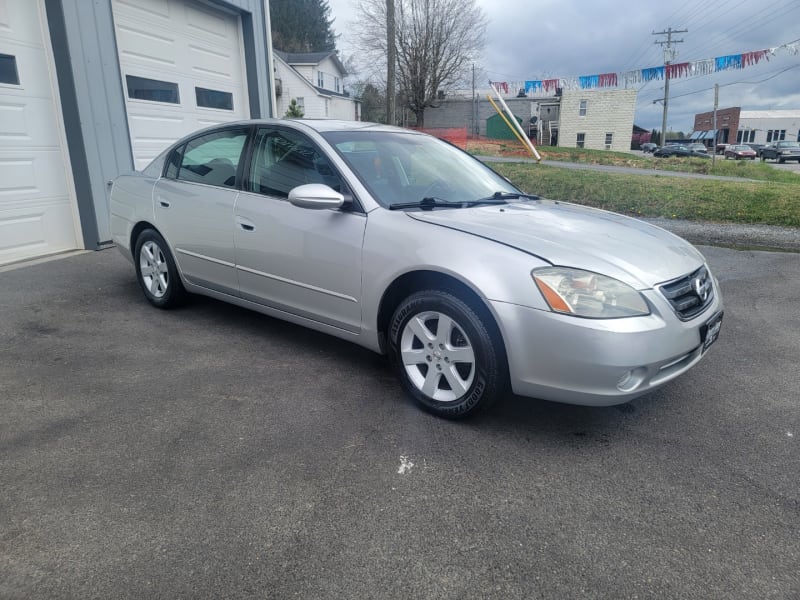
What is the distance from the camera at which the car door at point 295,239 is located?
11.1 feet

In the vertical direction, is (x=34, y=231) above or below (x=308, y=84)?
below

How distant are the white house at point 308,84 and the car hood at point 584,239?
3349cm

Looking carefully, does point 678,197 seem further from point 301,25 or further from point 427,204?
point 301,25

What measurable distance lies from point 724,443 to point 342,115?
43632 mm

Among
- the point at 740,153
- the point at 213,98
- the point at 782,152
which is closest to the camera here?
the point at 213,98

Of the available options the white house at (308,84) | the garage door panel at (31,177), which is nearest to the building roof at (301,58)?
the white house at (308,84)

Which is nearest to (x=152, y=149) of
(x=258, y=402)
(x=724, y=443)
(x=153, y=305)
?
(x=153, y=305)

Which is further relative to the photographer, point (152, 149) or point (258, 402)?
point (152, 149)

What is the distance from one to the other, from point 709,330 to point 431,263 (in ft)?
4.87

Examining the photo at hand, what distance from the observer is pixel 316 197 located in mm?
3285

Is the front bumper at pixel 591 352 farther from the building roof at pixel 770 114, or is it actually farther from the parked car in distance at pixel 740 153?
the building roof at pixel 770 114

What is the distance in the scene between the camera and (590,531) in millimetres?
2217

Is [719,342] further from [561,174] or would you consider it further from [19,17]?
[561,174]

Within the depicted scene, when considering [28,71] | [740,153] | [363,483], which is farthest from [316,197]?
[740,153]
